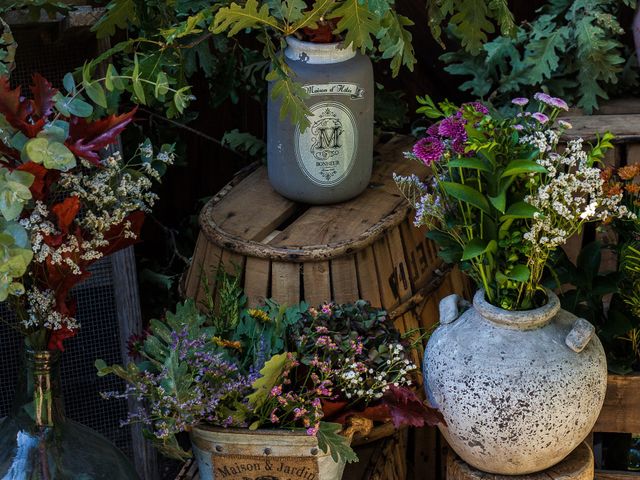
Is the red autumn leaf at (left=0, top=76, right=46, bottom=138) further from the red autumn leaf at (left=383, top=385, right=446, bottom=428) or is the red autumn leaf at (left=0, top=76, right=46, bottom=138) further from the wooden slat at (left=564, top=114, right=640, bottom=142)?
the wooden slat at (left=564, top=114, right=640, bottom=142)

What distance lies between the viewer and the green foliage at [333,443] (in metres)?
2.08

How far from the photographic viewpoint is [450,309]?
2.38 meters

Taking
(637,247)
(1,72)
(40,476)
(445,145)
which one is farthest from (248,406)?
(637,247)

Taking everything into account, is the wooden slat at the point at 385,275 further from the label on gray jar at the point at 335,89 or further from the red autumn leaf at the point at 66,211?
the red autumn leaf at the point at 66,211

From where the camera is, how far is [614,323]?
2.51 meters

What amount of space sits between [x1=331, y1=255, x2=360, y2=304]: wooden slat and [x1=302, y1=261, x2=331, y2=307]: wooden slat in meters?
0.01

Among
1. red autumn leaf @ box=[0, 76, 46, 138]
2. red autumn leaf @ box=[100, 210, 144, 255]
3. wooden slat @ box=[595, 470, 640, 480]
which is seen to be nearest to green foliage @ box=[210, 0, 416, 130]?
red autumn leaf @ box=[100, 210, 144, 255]

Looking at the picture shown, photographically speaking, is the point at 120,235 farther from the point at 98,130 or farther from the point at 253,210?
the point at 253,210

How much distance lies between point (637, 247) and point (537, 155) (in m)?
0.44

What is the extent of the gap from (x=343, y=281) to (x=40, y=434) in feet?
2.77

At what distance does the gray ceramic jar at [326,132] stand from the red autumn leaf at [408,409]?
73 cm

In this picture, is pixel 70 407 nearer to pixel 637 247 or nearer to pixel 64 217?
pixel 64 217

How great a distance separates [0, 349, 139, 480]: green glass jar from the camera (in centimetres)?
207

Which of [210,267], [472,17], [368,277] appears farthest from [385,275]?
[472,17]
